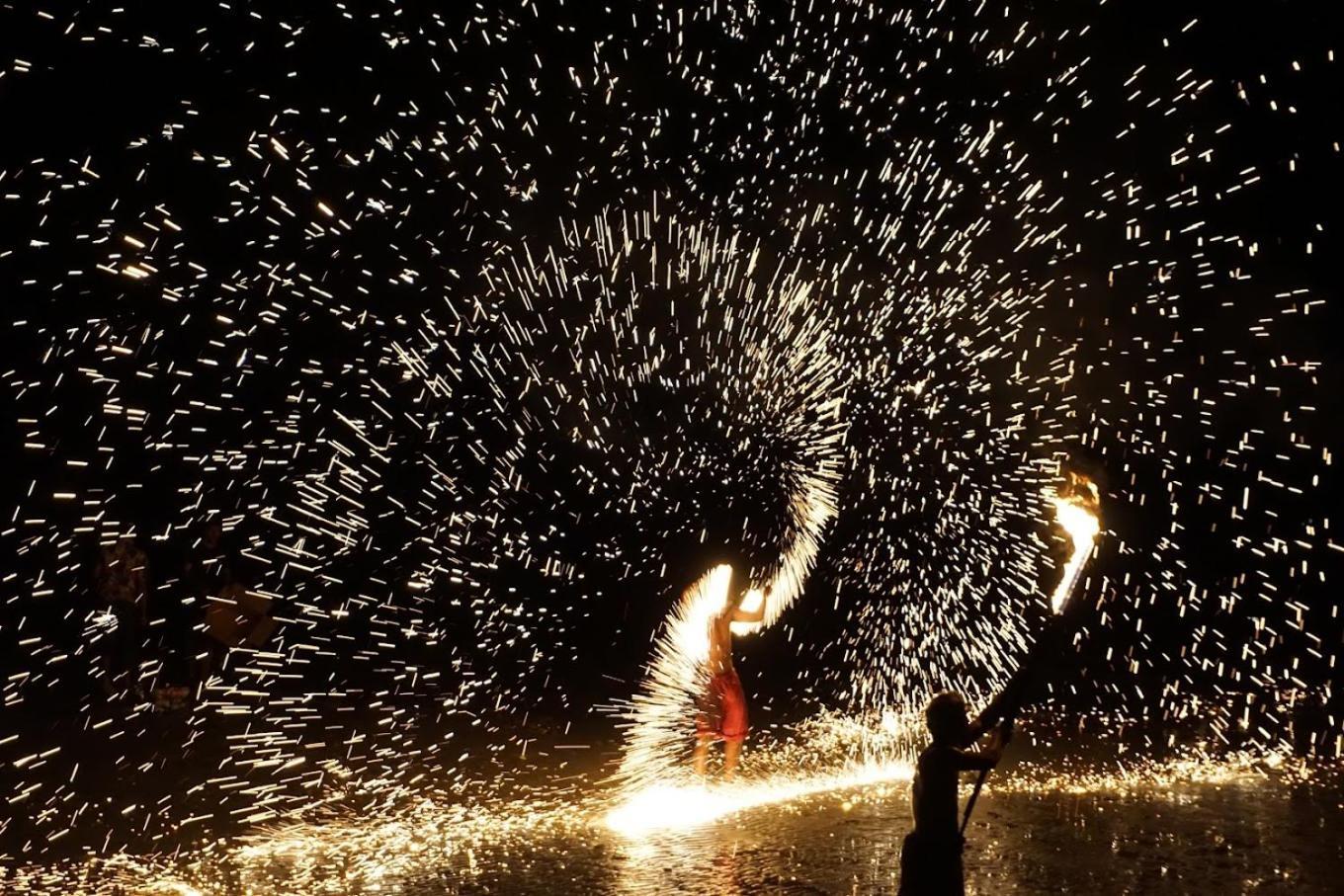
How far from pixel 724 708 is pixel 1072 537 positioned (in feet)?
16.5

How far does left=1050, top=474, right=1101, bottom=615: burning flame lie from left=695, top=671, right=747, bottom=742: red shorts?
15.8 ft

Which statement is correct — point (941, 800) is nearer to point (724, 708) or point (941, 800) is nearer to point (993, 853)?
point (993, 853)

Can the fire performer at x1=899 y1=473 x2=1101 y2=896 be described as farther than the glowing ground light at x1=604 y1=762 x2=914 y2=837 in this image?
No

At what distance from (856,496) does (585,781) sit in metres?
7.58

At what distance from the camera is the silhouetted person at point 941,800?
401cm

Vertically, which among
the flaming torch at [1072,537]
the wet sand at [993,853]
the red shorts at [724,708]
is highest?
the flaming torch at [1072,537]

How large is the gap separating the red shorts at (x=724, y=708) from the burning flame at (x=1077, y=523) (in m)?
4.82

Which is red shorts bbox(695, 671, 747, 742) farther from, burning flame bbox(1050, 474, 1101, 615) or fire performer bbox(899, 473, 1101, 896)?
burning flame bbox(1050, 474, 1101, 615)

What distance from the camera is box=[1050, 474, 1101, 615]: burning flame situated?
13.1 feet

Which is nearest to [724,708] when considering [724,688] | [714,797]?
[724,688]

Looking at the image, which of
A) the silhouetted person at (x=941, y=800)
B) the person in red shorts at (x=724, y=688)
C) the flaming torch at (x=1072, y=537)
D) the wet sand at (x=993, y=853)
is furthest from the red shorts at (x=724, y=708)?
the flaming torch at (x=1072, y=537)

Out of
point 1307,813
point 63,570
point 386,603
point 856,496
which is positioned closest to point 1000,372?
point 856,496

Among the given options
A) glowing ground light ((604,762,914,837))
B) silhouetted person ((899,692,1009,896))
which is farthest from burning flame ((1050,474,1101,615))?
glowing ground light ((604,762,914,837))

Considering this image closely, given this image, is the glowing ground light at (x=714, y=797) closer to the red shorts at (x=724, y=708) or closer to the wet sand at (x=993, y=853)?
the wet sand at (x=993, y=853)
